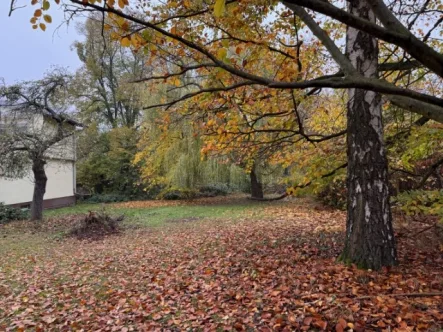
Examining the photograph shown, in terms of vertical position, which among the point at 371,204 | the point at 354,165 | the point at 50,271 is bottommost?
the point at 50,271

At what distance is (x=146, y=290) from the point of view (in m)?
4.91

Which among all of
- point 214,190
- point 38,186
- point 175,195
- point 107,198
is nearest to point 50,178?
point 107,198

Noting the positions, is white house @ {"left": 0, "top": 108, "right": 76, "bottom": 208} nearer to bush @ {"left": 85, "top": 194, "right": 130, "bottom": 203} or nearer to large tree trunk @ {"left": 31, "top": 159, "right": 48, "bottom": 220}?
large tree trunk @ {"left": 31, "top": 159, "right": 48, "bottom": 220}

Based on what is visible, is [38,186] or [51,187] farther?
[51,187]

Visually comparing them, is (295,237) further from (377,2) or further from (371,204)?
(377,2)

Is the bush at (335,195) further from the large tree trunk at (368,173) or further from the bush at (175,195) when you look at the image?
the bush at (175,195)

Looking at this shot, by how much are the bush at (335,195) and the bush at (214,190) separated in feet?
32.7

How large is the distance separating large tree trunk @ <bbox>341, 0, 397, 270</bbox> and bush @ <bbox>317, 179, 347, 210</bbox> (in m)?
7.66

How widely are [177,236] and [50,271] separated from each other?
3450 mm

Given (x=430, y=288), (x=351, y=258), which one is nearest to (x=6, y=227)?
(x=351, y=258)

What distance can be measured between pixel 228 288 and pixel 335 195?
9115mm

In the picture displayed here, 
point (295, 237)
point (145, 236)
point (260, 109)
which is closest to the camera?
point (260, 109)

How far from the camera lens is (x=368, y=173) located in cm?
425

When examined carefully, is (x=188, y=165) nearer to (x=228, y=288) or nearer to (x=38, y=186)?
(x=38, y=186)
